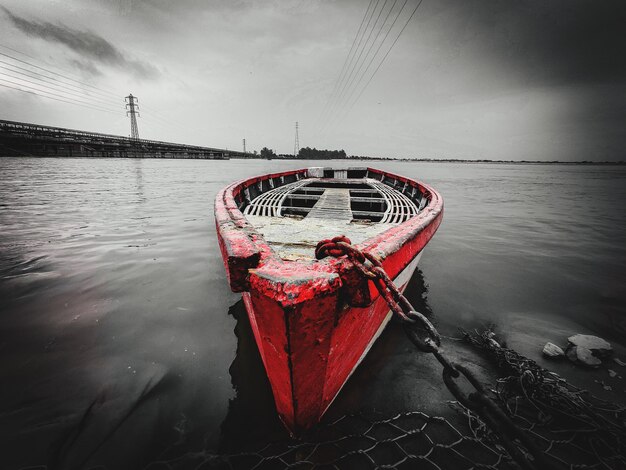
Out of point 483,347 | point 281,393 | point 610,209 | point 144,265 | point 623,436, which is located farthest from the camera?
point 610,209

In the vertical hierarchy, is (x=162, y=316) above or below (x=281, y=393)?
below

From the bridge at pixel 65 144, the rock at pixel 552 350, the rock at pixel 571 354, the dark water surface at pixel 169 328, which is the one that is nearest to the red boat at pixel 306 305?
the dark water surface at pixel 169 328

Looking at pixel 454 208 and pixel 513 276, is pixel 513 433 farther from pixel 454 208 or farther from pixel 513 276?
pixel 454 208

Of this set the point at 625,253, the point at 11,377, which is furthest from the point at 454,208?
the point at 11,377

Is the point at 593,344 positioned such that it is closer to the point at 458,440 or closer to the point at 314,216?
the point at 458,440

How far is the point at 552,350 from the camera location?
2996 millimetres

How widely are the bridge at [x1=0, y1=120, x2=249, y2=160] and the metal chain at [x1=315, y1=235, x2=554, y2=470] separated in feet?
181

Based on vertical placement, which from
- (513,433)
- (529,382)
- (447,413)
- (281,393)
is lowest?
(447,413)

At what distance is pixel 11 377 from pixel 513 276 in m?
6.84

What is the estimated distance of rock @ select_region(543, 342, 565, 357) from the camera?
2943 mm

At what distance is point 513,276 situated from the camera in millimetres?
5102

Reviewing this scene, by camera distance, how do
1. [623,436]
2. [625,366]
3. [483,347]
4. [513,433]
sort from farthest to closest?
1. [483,347]
2. [625,366]
3. [623,436]
4. [513,433]

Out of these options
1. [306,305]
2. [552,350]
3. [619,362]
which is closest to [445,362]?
[306,305]

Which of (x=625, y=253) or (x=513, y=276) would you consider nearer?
(x=513, y=276)
